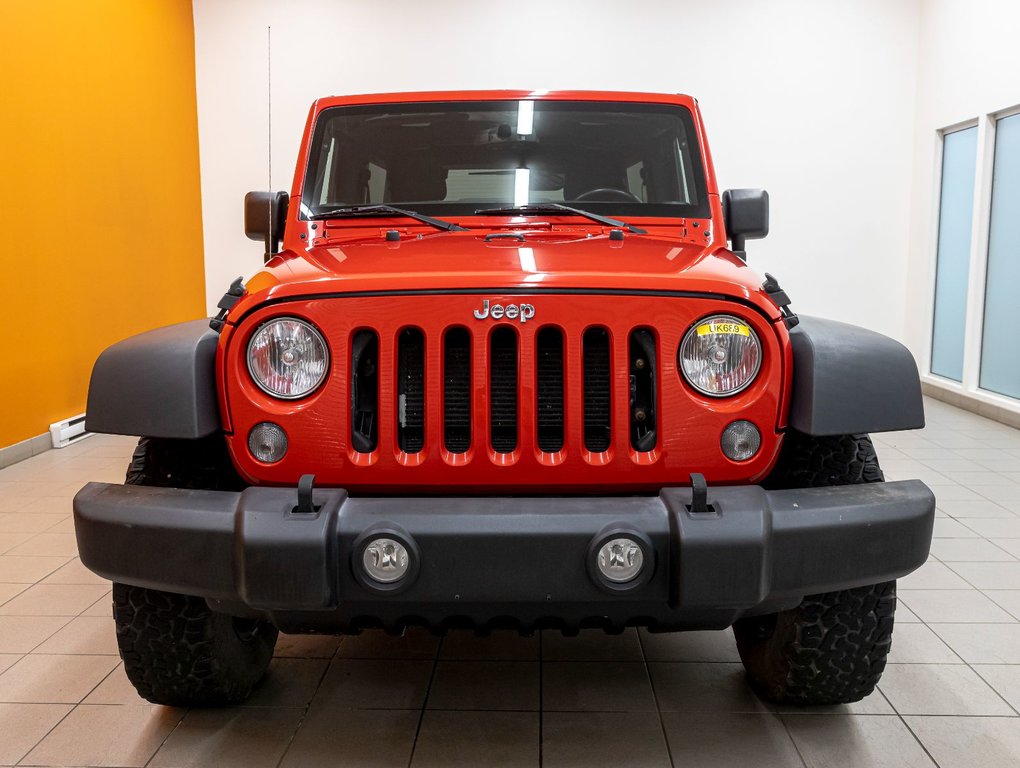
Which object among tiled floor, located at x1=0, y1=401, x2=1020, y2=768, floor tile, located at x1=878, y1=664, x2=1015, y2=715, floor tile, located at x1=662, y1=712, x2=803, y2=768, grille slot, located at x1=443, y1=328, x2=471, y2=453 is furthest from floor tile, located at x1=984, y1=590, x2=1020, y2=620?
grille slot, located at x1=443, y1=328, x2=471, y2=453

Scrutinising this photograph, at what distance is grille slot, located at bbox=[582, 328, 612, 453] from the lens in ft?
5.95

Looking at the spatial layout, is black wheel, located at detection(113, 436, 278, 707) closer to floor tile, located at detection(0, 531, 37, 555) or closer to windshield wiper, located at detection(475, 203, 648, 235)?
windshield wiper, located at detection(475, 203, 648, 235)

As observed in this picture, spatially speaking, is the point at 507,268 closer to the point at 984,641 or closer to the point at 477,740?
the point at 477,740

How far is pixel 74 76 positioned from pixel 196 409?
16.2 feet

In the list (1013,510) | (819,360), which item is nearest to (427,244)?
(819,360)

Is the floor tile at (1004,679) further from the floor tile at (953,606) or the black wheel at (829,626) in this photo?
the black wheel at (829,626)

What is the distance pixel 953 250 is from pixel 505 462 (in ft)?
22.0

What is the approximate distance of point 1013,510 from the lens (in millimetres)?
4043

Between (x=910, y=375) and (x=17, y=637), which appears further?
(x=17, y=637)

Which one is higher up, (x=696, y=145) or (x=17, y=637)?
(x=696, y=145)

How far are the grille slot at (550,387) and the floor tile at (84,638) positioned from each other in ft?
5.01

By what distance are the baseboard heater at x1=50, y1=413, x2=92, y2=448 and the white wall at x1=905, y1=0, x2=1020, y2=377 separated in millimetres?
6268

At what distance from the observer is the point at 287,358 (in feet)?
5.86

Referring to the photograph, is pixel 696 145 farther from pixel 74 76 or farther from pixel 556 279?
pixel 74 76
